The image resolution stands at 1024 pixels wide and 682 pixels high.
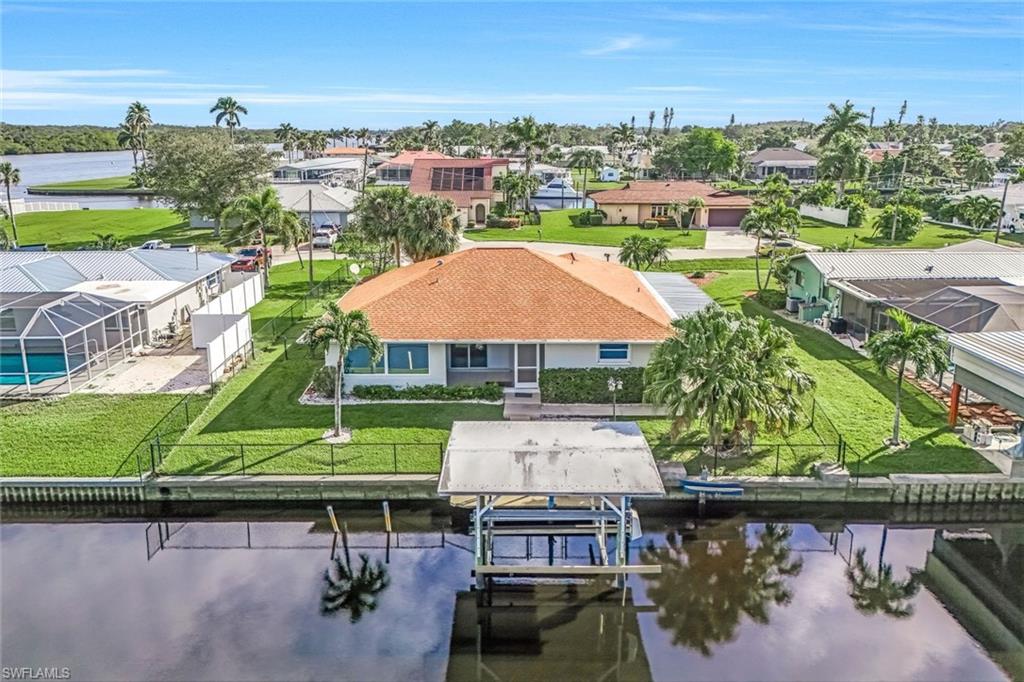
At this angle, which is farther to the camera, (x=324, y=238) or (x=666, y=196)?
(x=666, y=196)

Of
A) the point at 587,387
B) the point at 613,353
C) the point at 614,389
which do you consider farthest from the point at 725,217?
the point at 614,389

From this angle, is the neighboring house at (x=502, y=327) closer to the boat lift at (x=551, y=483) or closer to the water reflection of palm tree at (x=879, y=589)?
the boat lift at (x=551, y=483)

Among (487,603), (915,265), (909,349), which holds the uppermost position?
(915,265)

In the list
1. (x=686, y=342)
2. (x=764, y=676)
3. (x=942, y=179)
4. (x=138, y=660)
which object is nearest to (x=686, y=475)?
(x=686, y=342)

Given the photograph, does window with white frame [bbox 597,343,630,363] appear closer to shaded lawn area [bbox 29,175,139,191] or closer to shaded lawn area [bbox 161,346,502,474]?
shaded lawn area [bbox 161,346,502,474]

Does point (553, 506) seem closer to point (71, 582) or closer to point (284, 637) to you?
point (284, 637)

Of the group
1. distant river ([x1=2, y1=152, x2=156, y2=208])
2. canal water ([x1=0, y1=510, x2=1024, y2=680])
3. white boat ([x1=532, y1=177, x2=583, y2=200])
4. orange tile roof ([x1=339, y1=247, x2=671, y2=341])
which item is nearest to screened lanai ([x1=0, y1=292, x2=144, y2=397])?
canal water ([x1=0, y1=510, x2=1024, y2=680])

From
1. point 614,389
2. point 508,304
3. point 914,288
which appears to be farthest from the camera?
point 914,288

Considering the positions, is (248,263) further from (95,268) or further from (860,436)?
(860,436)

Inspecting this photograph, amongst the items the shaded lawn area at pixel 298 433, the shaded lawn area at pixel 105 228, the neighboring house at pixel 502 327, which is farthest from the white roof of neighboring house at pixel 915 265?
the shaded lawn area at pixel 105 228
